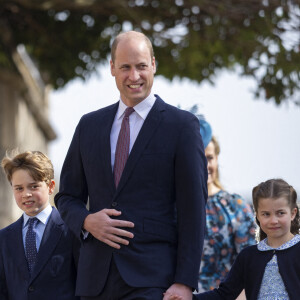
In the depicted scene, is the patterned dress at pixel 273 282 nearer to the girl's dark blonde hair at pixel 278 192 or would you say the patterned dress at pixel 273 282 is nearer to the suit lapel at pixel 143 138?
the girl's dark blonde hair at pixel 278 192

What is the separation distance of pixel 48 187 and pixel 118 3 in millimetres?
6387

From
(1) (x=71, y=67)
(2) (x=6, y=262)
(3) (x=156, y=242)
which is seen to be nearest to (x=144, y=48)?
(3) (x=156, y=242)

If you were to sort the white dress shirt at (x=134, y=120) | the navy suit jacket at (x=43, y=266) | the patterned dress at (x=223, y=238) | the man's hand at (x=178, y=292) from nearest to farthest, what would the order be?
the man's hand at (x=178, y=292) → the white dress shirt at (x=134, y=120) → the navy suit jacket at (x=43, y=266) → the patterned dress at (x=223, y=238)

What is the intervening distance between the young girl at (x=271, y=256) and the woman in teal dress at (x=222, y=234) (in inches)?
44.3

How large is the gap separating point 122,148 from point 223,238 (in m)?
1.63

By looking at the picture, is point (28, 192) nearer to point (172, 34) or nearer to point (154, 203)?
point (154, 203)

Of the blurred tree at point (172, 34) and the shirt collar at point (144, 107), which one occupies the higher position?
the blurred tree at point (172, 34)

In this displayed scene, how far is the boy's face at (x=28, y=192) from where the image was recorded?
4492mm

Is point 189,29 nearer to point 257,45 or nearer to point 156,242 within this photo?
point 257,45

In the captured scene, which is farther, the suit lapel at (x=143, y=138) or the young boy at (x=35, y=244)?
A: the young boy at (x=35, y=244)

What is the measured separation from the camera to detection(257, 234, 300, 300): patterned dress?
3.96m

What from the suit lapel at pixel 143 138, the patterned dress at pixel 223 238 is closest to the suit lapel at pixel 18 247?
the suit lapel at pixel 143 138

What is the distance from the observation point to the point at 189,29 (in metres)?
10.8

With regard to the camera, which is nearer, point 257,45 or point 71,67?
point 257,45
